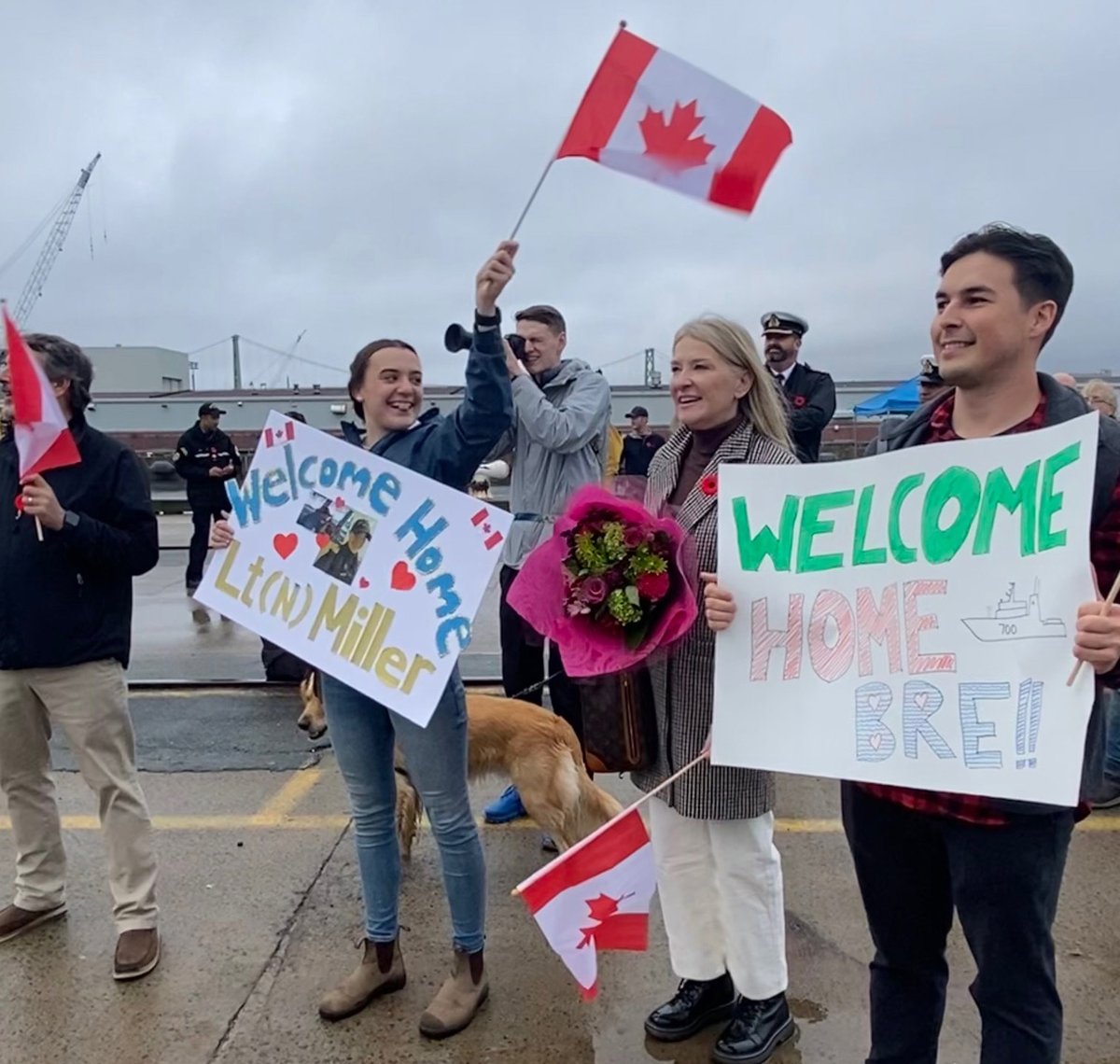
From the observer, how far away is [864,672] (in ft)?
6.89

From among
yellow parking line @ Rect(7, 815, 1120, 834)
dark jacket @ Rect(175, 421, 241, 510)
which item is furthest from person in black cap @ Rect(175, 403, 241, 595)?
yellow parking line @ Rect(7, 815, 1120, 834)

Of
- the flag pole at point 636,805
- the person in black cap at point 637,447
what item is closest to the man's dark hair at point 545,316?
the flag pole at point 636,805

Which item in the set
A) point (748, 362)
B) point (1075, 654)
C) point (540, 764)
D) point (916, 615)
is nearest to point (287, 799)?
point (540, 764)

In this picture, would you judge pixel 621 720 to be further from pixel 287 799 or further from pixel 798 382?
pixel 798 382

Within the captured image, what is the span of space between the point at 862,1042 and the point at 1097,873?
154cm

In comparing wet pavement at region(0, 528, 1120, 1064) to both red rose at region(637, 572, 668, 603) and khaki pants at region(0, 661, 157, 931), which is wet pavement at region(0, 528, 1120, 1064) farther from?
red rose at region(637, 572, 668, 603)

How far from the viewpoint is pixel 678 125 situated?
261 cm

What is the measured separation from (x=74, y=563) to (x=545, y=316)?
203 cm

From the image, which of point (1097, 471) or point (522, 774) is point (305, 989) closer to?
point (522, 774)

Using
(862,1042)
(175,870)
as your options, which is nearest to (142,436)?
(175,870)

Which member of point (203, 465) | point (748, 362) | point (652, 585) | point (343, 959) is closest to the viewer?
point (652, 585)

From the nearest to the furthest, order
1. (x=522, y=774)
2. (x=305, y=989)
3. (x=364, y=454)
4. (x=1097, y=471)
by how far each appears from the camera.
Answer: (x=1097, y=471) → (x=364, y=454) → (x=305, y=989) → (x=522, y=774)

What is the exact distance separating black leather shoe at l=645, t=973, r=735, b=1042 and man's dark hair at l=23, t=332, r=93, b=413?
2.65 meters

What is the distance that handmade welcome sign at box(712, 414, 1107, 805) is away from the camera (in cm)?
181
